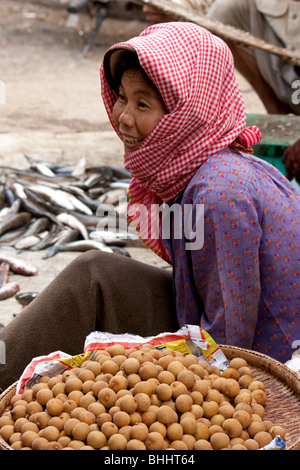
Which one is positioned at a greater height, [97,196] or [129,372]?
[129,372]

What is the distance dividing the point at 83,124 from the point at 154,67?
19.2 ft

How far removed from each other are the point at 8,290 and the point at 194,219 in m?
2.01

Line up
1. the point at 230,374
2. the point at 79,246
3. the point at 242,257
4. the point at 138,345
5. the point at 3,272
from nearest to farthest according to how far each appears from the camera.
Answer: the point at 230,374 → the point at 138,345 → the point at 242,257 → the point at 3,272 → the point at 79,246

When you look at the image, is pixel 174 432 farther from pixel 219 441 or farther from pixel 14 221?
pixel 14 221

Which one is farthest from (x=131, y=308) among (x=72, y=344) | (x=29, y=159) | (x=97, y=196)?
(x=29, y=159)

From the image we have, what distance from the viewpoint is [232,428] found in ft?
6.18

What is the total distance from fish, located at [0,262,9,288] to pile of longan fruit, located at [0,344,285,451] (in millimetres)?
2272

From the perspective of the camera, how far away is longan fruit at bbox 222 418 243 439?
188 centimetres

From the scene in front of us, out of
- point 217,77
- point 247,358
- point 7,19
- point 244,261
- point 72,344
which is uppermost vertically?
point 217,77

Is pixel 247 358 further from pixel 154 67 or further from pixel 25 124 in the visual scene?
pixel 25 124

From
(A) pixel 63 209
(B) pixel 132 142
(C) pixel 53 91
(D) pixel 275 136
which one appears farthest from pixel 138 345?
(C) pixel 53 91

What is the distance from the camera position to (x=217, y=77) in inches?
100
